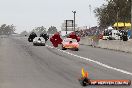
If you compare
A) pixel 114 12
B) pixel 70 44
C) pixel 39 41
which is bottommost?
pixel 39 41

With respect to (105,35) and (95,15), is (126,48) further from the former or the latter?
(95,15)

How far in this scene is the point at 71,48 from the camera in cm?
4303

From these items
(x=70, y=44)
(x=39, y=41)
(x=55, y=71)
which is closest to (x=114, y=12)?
(x=39, y=41)

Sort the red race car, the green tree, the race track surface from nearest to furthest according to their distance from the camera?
the race track surface
the red race car
the green tree

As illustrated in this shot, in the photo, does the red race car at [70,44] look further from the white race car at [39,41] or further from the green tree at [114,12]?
the green tree at [114,12]

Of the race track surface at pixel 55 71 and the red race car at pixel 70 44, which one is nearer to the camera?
the race track surface at pixel 55 71

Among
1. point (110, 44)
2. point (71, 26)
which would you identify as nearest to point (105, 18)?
point (71, 26)

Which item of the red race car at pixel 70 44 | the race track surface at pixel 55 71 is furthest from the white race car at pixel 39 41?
the race track surface at pixel 55 71

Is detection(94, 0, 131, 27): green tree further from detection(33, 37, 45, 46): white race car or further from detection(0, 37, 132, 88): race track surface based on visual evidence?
detection(0, 37, 132, 88): race track surface

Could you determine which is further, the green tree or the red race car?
the green tree

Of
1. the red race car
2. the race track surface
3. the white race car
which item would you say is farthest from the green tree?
the race track surface

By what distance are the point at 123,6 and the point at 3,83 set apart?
12036 cm

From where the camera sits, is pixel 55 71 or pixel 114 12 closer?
pixel 55 71

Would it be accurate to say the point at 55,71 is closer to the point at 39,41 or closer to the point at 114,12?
the point at 39,41
